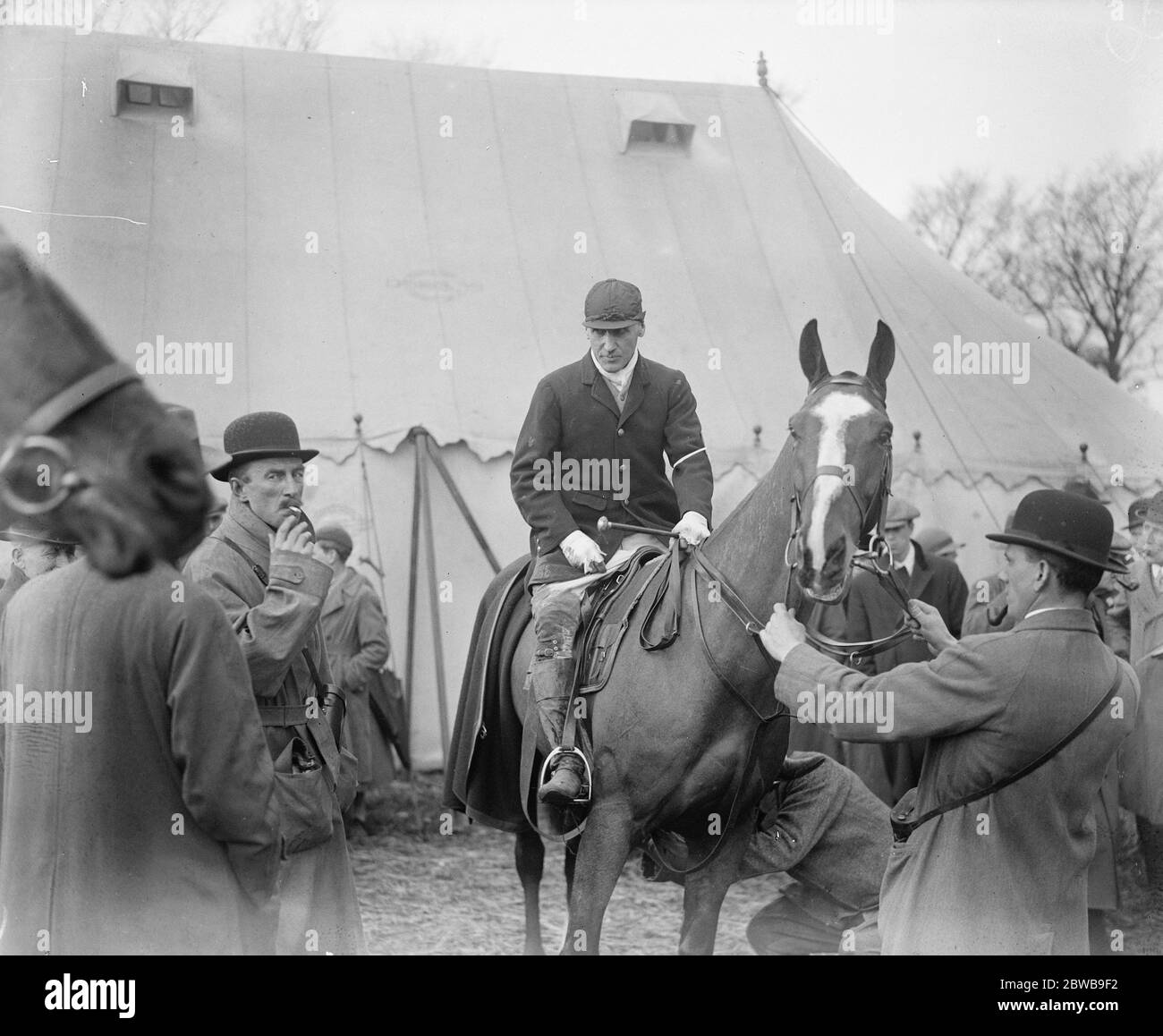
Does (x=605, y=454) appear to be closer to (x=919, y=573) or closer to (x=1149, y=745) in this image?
(x=1149, y=745)

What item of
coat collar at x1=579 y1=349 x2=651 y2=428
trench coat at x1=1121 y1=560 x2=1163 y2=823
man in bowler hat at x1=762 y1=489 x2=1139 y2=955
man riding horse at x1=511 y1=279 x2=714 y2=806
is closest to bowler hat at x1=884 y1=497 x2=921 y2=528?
trench coat at x1=1121 y1=560 x2=1163 y2=823

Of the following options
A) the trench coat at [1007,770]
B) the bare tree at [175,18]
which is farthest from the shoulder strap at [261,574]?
the bare tree at [175,18]

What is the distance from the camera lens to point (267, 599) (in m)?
4.08

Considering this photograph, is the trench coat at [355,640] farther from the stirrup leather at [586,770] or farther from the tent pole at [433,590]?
the stirrup leather at [586,770]

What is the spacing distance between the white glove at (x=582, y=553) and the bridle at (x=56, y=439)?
259 centimetres

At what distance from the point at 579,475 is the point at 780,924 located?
1.98m

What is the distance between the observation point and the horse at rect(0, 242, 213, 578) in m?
2.44

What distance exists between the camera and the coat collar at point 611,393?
16.9 feet

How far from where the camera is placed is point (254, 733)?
3.11 m

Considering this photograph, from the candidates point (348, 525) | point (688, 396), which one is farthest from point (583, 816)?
point (348, 525)

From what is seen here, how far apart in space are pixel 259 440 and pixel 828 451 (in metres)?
1.85

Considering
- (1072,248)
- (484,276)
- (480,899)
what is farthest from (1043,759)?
(1072,248)

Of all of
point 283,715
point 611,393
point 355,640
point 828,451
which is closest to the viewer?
point 828,451

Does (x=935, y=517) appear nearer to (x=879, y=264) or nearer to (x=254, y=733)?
(x=879, y=264)
